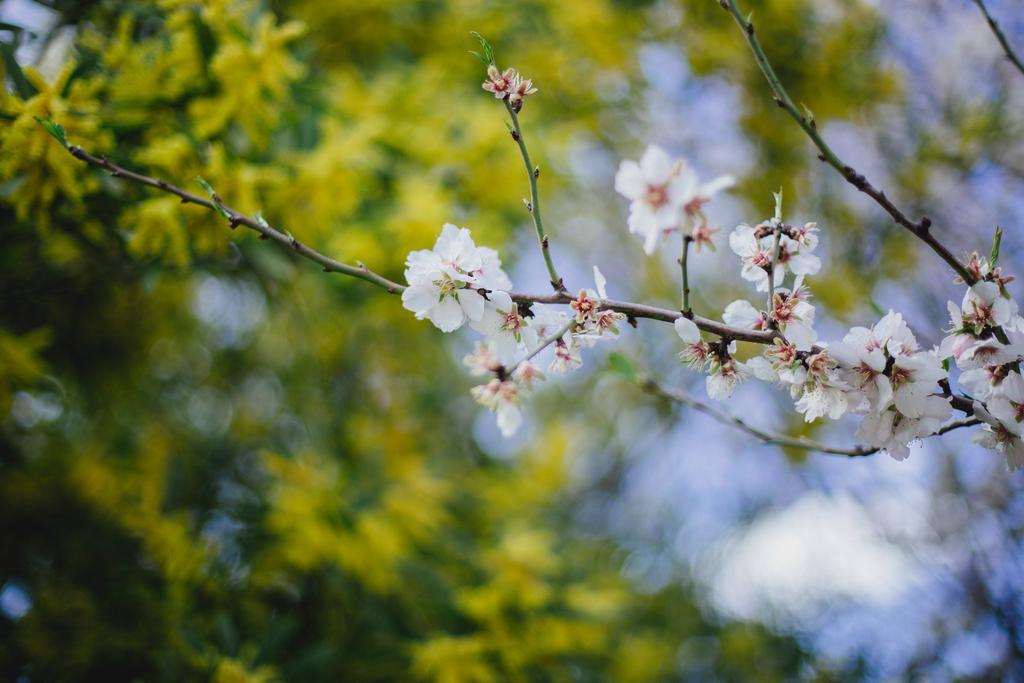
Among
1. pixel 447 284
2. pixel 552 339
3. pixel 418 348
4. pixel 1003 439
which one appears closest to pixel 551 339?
pixel 552 339

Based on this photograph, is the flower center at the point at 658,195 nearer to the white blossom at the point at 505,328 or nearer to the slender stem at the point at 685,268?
the slender stem at the point at 685,268

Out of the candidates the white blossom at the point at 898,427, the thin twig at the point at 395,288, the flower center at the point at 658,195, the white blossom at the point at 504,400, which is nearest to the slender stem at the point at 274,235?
the thin twig at the point at 395,288

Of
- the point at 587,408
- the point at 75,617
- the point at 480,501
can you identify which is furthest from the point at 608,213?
the point at 75,617

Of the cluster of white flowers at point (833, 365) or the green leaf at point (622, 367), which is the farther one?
the green leaf at point (622, 367)

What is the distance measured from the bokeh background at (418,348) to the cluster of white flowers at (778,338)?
0.69 metres

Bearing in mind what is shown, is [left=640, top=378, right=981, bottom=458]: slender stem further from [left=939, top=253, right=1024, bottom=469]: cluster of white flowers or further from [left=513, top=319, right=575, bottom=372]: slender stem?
[left=513, top=319, right=575, bottom=372]: slender stem

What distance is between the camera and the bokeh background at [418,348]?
4.13ft

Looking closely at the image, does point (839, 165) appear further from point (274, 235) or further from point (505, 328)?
point (274, 235)

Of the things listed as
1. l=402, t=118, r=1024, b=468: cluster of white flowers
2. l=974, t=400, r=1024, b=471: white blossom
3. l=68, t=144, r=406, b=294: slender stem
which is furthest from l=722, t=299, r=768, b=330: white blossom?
l=68, t=144, r=406, b=294: slender stem

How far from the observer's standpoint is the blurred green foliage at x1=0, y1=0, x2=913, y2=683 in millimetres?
1229

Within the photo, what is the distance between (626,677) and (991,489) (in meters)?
1.10

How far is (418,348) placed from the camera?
7.54ft

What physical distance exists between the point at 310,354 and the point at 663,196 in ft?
6.15

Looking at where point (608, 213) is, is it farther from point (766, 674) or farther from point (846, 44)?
point (766, 674)
